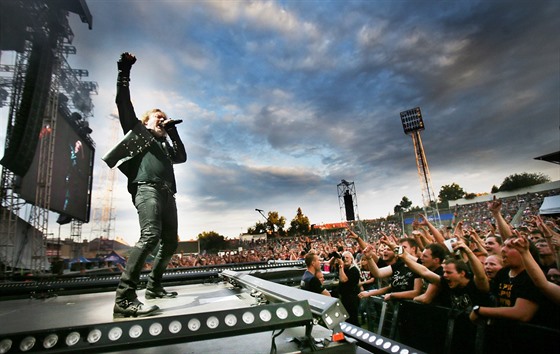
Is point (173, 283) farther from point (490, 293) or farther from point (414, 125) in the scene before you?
point (414, 125)

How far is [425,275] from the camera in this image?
3.14m

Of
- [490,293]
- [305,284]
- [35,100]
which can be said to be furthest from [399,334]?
[35,100]

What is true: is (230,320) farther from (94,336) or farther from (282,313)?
(94,336)

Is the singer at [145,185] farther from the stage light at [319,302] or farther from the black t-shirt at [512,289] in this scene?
the black t-shirt at [512,289]

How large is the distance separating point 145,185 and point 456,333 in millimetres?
3159

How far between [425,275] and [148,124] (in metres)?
3.49

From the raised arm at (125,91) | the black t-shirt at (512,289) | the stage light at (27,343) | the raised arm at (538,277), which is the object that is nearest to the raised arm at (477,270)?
the black t-shirt at (512,289)

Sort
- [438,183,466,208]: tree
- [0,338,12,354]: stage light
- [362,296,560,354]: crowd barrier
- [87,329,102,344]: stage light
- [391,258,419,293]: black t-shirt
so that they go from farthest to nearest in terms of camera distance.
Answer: [438,183,466,208]: tree → [391,258,419,293]: black t-shirt → [362,296,560,354]: crowd barrier → [87,329,102,344]: stage light → [0,338,12,354]: stage light

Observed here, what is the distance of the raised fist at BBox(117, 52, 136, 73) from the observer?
94.9 inches

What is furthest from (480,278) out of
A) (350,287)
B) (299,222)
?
(299,222)

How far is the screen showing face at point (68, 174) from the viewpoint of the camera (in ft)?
44.6

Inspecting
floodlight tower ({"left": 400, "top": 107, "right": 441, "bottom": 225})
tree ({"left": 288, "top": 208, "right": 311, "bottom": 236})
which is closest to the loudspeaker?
floodlight tower ({"left": 400, "top": 107, "right": 441, "bottom": 225})

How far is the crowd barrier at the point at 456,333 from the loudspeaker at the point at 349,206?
2313 centimetres

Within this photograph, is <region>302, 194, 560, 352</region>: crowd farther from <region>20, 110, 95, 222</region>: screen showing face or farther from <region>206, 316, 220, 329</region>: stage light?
<region>20, 110, 95, 222</region>: screen showing face
